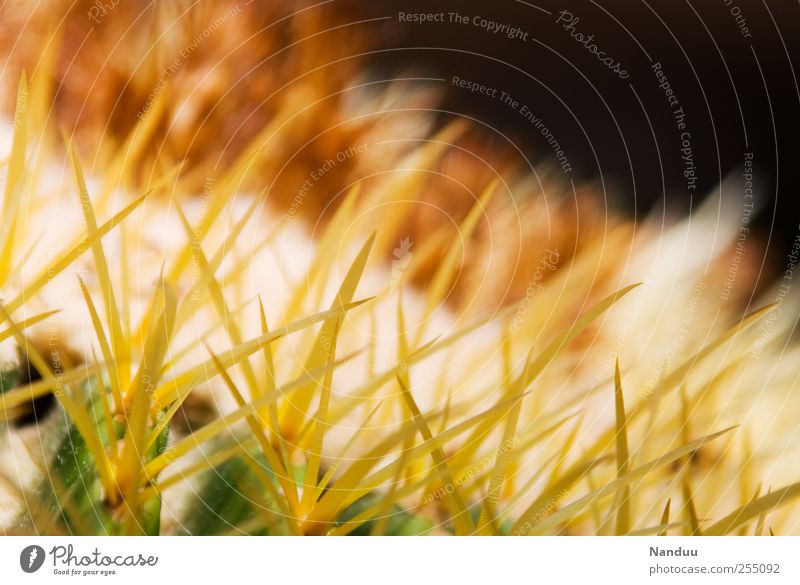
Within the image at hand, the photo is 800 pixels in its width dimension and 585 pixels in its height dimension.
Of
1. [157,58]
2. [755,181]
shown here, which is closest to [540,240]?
[755,181]

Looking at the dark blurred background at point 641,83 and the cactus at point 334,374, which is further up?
the dark blurred background at point 641,83

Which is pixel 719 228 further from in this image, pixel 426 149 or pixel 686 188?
pixel 426 149
